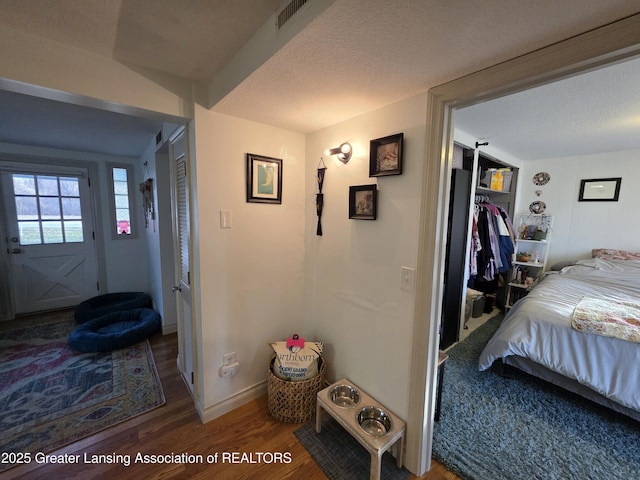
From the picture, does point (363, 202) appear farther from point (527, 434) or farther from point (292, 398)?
point (527, 434)

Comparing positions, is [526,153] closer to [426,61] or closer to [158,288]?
[426,61]

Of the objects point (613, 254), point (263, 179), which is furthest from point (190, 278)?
point (613, 254)

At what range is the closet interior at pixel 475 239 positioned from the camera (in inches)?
Result: 98.7

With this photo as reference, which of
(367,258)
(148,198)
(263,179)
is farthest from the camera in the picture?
(148,198)

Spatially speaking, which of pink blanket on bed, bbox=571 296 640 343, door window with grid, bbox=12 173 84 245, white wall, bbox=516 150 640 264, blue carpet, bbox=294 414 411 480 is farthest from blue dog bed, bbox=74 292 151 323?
white wall, bbox=516 150 640 264

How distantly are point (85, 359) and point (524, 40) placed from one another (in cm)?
391

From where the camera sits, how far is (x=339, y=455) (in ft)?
5.10

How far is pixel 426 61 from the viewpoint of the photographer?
3.42ft

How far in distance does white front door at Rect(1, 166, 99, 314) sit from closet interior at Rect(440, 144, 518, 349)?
486 cm

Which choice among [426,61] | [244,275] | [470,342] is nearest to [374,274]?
[244,275]

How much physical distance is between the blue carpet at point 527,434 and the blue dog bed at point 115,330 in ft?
9.83

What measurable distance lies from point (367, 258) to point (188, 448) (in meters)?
1.64

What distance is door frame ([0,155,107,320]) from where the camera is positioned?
323 cm

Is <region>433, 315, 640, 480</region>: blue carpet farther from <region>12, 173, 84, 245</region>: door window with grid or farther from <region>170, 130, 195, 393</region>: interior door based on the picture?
<region>12, 173, 84, 245</region>: door window with grid
